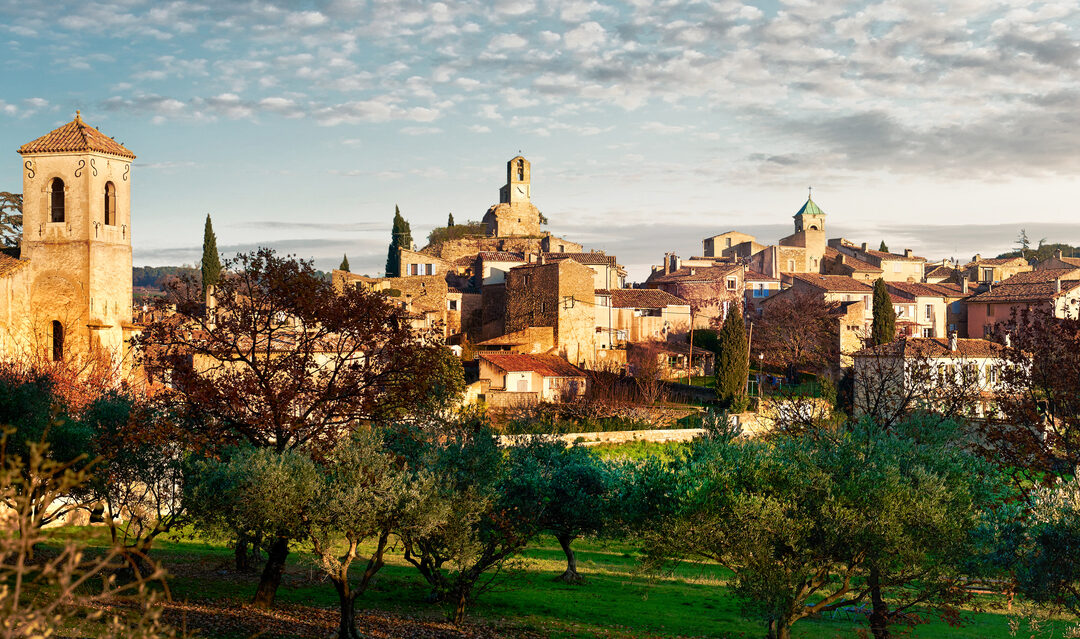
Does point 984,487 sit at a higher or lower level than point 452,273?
lower

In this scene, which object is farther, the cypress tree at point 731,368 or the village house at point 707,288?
the village house at point 707,288

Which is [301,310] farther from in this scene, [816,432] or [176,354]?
[816,432]

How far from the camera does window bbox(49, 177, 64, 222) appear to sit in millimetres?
40031

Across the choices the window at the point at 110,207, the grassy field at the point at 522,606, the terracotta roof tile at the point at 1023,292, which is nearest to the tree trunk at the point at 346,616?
the grassy field at the point at 522,606

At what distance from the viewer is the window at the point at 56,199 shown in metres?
40.0

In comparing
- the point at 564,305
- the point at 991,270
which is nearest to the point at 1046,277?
the point at 991,270

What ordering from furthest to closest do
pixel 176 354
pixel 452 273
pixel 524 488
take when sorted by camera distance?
pixel 452 273
pixel 524 488
pixel 176 354

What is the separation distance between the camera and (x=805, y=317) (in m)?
68.7

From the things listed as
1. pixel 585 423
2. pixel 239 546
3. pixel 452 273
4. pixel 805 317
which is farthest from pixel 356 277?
pixel 239 546

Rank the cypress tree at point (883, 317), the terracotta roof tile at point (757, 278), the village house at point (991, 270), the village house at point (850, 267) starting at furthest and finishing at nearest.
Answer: the village house at point (991, 270)
the village house at point (850, 267)
the terracotta roof tile at point (757, 278)
the cypress tree at point (883, 317)

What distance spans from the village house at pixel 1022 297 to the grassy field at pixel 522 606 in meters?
50.8

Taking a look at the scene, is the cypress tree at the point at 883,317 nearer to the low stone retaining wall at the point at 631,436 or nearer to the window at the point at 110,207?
the low stone retaining wall at the point at 631,436

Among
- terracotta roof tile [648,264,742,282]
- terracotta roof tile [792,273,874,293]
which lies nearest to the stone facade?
terracotta roof tile [648,264,742,282]

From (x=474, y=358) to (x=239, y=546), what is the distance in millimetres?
35769
